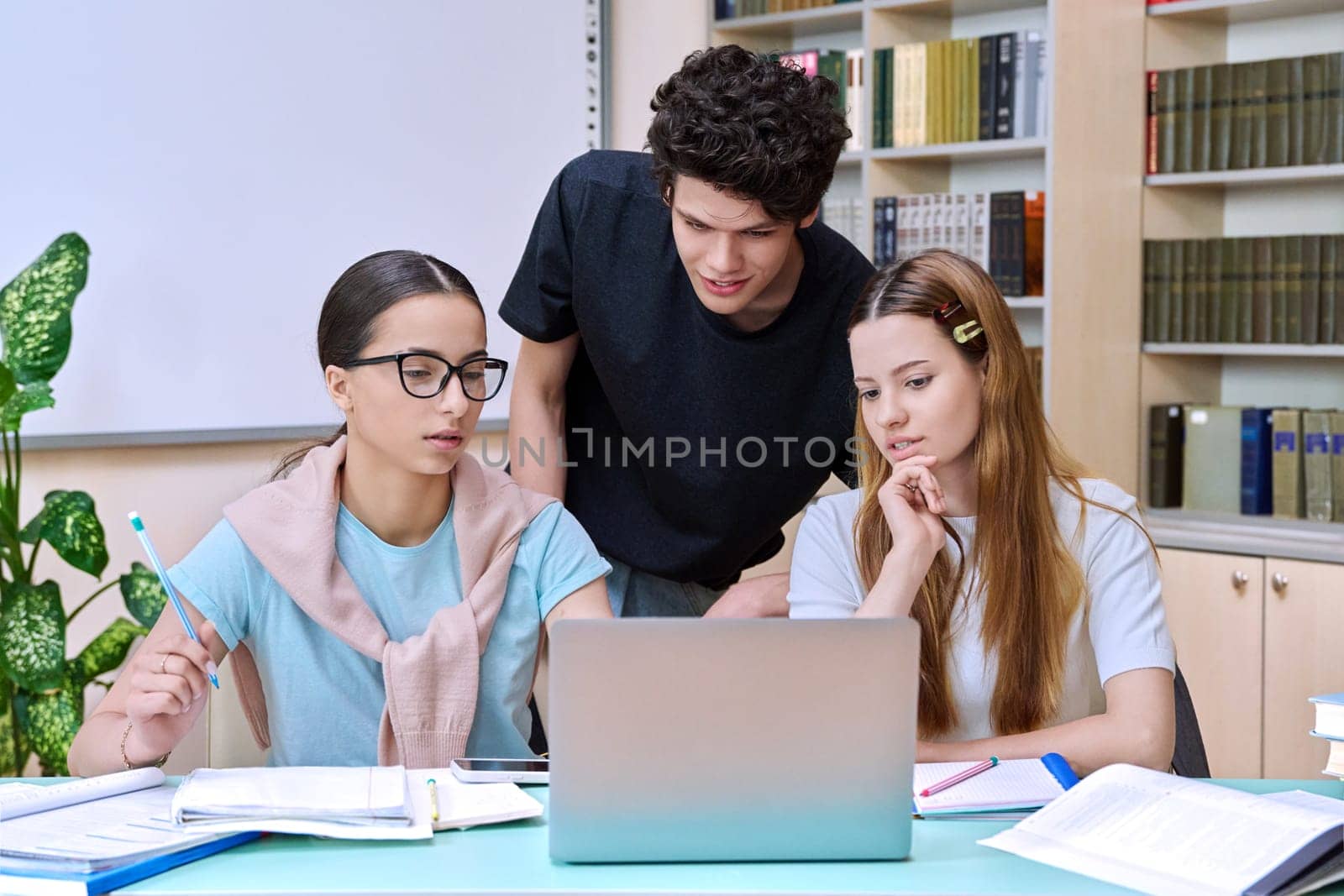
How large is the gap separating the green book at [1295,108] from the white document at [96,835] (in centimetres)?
281

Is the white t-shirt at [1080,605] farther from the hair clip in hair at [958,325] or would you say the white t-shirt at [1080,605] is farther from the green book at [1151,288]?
the green book at [1151,288]

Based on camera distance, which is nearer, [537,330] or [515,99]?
[537,330]

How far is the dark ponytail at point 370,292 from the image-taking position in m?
1.62

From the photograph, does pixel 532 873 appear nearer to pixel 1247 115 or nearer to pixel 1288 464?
pixel 1288 464

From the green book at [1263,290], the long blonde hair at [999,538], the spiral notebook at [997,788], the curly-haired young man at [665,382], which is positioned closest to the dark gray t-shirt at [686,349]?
the curly-haired young man at [665,382]

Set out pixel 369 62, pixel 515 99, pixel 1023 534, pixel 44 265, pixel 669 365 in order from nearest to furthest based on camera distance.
Answer: pixel 1023 534
pixel 669 365
pixel 44 265
pixel 369 62
pixel 515 99

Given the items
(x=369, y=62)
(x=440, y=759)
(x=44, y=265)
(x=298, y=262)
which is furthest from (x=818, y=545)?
(x=369, y=62)

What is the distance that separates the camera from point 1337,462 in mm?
3160

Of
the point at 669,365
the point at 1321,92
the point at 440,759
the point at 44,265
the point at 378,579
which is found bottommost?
the point at 440,759

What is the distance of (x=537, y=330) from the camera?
2.03 meters

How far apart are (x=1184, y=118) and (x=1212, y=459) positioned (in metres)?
0.80

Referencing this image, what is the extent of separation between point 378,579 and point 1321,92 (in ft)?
8.09

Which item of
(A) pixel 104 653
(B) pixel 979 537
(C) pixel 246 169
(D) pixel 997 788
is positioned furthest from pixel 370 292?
(C) pixel 246 169

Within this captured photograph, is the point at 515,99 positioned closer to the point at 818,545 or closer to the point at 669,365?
the point at 669,365
